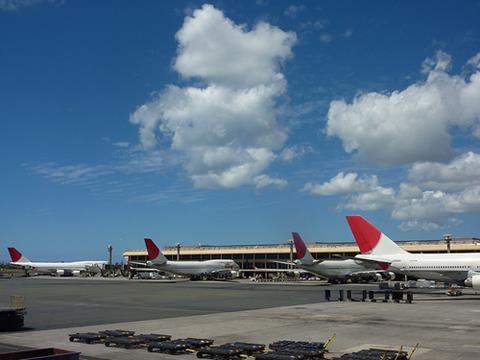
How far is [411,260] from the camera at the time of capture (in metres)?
58.8

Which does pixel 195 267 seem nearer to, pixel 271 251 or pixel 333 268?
pixel 333 268

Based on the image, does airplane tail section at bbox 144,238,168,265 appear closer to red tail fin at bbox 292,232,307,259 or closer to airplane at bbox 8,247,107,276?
red tail fin at bbox 292,232,307,259

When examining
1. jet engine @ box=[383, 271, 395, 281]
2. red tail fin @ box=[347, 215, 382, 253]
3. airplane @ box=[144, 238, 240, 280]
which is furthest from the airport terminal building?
red tail fin @ box=[347, 215, 382, 253]

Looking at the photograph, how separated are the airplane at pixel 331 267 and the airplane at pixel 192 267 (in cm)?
2758

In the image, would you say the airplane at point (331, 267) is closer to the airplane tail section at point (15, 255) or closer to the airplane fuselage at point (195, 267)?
the airplane fuselage at point (195, 267)

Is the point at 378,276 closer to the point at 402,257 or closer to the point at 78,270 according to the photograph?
the point at 402,257

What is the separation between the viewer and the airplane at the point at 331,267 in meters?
87.0

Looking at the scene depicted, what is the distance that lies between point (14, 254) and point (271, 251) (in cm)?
8279

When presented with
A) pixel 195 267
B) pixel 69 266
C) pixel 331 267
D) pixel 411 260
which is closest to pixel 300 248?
pixel 331 267

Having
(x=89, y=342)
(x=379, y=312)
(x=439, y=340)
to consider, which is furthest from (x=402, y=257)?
(x=89, y=342)

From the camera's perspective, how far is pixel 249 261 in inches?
6240

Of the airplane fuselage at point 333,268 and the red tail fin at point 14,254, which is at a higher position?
the red tail fin at point 14,254

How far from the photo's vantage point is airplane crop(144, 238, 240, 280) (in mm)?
102000

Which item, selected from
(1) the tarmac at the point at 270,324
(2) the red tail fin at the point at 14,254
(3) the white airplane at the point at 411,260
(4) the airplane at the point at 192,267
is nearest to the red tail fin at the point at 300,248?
(3) the white airplane at the point at 411,260
